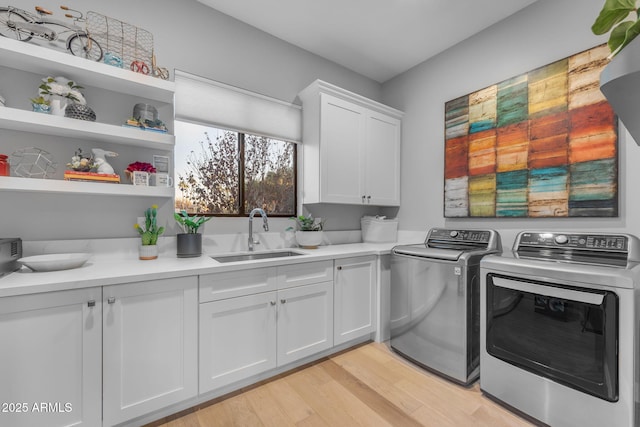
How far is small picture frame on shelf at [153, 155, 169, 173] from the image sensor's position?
6.68ft

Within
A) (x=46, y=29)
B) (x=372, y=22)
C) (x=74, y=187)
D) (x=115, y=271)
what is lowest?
(x=115, y=271)

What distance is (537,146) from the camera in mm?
2148

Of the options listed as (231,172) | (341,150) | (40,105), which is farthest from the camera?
(341,150)

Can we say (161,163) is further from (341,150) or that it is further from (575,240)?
(575,240)

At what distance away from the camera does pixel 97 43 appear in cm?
173

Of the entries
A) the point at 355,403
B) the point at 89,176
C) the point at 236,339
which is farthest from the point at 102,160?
the point at 355,403

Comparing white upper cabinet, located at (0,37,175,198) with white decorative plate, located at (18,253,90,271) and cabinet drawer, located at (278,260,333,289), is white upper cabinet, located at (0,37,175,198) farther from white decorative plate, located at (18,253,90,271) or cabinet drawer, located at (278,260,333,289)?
cabinet drawer, located at (278,260,333,289)

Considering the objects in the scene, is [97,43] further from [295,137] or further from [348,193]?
[348,193]

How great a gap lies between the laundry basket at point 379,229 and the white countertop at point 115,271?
1.04m

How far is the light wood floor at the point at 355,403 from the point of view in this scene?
5.19ft

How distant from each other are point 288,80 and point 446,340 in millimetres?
2570

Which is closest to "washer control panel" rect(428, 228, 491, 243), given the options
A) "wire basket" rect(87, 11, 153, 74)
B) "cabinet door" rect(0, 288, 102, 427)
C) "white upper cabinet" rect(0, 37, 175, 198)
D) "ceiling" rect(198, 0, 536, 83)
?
"ceiling" rect(198, 0, 536, 83)

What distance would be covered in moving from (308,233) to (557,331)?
1793 millimetres

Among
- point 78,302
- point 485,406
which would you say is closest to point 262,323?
point 78,302
